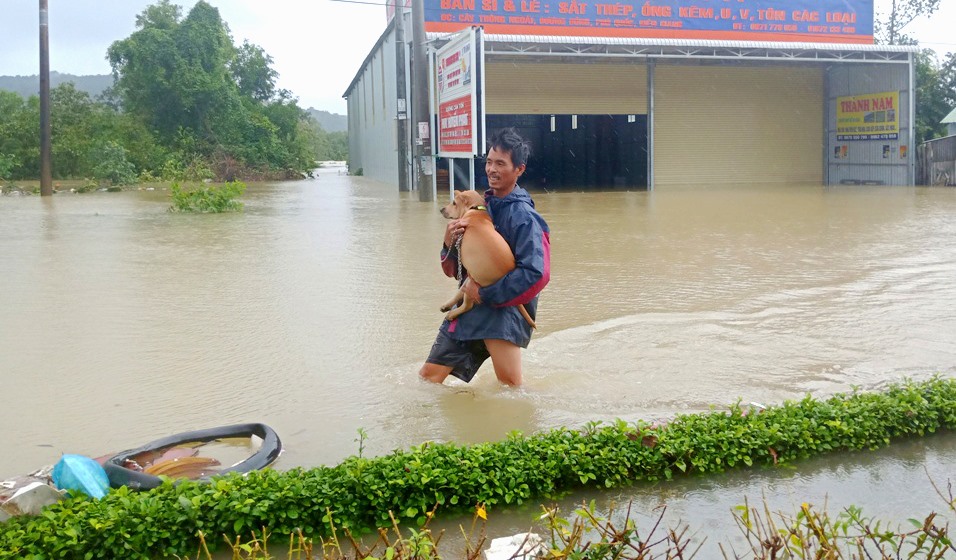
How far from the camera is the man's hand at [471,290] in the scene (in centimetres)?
490

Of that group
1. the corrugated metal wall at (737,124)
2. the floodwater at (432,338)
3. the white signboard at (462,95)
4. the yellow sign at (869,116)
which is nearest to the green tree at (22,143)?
the white signboard at (462,95)

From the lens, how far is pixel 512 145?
4785mm

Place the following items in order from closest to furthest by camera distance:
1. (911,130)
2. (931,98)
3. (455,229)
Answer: (455,229)
(911,130)
(931,98)

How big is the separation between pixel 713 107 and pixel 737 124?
1.04m

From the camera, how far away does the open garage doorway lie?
110 feet

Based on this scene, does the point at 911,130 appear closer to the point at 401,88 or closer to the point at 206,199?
the point at 401,88

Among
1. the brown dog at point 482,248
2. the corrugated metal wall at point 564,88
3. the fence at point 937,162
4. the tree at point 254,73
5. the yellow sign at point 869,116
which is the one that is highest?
the tree at point 254,73

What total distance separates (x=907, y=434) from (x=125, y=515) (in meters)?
3.56

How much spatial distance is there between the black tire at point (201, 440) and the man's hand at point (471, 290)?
3.87 ft

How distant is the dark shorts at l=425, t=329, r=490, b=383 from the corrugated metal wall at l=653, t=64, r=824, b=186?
26.9m

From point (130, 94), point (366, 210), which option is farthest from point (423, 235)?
point (130, 94)

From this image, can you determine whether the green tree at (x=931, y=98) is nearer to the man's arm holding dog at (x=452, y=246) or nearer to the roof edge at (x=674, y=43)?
the roof edge at (x=674, y=43)

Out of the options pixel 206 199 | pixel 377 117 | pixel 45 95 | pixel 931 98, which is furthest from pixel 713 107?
pixel 45 95

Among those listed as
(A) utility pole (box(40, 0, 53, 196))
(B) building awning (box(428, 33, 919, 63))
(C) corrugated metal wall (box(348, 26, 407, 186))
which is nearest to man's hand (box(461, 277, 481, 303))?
(B) building awning (box(428, 33, 919, 63))
